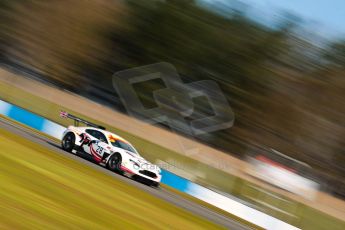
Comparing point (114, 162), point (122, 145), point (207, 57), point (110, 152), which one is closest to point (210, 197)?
point (122, 145)

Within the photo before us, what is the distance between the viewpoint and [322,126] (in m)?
46.8

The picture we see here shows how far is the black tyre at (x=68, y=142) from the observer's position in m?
18.4

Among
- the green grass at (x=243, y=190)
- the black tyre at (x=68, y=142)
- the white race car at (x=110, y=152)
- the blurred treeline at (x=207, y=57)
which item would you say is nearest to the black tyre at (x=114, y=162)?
the white race car at (x=110, y=152)

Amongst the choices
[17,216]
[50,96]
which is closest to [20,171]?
[17,216]

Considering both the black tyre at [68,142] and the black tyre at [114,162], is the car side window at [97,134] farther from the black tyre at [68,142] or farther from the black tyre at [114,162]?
the black tyre at [114,162]

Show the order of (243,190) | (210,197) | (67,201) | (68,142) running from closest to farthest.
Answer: (67,201) < (68,142) < (210,197) < (243,190)

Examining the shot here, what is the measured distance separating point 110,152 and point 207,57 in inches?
1344

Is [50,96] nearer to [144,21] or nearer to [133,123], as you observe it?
[133,123]

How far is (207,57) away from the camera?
50.8 metres

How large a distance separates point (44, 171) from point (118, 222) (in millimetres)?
2928

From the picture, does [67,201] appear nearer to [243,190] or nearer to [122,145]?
[122,145]

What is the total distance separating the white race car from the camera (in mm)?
17266

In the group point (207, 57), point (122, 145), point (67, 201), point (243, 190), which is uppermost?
point (207, 57)

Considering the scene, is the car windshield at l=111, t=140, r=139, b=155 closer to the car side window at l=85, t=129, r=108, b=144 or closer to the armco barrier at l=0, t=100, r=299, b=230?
the car side window at l=85, t=129, r=108, b=144
